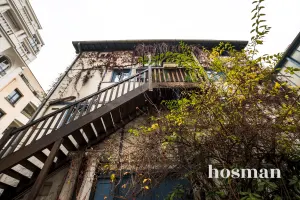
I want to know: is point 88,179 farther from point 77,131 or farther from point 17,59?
point 17,59

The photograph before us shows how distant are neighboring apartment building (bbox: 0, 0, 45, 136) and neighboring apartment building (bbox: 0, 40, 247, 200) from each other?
44.5 feet

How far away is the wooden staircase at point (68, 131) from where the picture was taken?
3207mm

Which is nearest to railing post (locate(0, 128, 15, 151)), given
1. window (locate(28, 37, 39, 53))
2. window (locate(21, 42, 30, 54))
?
window (locate(21, 42, 30, 54))

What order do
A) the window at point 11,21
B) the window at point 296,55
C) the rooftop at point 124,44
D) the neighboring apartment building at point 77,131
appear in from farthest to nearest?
the window at point 11,21, the rooftop at point 124,44, the window at point 296,55, the neighboring apartment building at point 77,131

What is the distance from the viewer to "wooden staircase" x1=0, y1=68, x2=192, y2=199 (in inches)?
126

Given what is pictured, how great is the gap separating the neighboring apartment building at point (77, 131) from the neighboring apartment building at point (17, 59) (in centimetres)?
1355

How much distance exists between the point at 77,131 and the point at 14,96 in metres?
21.3

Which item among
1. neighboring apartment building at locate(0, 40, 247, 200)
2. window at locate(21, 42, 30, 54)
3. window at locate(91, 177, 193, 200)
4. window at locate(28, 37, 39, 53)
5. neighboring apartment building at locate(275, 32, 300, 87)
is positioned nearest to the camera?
neighboring apartment building at locate(0, 40, 247, 200)

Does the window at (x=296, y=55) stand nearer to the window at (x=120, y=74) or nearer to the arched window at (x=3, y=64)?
the window at (x=120, y=74)

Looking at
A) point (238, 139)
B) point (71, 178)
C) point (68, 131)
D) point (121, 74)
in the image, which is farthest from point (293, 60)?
point (71, 178)

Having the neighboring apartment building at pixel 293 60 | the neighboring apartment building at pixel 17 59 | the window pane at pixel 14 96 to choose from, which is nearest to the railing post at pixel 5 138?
the neighboring apartment building at pixel 293 60

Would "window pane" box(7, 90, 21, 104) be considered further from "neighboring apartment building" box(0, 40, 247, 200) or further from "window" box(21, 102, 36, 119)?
"neighboring apartment building" box(0, 40, 247, 200)

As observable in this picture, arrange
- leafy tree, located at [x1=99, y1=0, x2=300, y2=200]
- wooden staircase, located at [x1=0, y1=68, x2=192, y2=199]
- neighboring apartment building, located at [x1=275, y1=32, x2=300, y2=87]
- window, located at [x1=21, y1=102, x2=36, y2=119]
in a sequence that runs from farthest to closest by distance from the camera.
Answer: window, located at [x1=21, y1=102, x2=36, y2=119] < neighboring apartment building, located at [x1=275, y1=32, x2=300, y2=87] < wooden staircase, located at [x1=0, y1=68, x2=192, y2=199] < leafy tree, located at [x1=99, y1=0, x2=300, y2=200]

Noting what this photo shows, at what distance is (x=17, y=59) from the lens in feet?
54.6
